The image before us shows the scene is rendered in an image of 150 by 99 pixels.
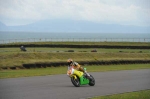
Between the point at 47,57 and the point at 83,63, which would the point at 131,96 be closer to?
the point at 83,63

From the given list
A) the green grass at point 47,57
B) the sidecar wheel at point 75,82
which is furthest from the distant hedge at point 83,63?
the sidecar wheel at point 75,82

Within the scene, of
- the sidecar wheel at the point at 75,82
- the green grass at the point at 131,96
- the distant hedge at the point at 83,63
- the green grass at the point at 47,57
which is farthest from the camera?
the green grass at the point at 47,57

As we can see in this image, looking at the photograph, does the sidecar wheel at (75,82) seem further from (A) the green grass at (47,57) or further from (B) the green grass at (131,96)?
(A) the green grass at (47,57)

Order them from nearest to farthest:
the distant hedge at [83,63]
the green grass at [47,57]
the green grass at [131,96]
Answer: the green grass at [131,96] → the distant hedge at [83,63] → the green grass at [47,57]

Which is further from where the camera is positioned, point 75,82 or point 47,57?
point 47,57

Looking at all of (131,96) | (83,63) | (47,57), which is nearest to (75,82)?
(131,96)

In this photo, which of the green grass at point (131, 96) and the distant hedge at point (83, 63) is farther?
the distant hedge at point (83, 63)

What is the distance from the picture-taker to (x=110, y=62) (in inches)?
1437

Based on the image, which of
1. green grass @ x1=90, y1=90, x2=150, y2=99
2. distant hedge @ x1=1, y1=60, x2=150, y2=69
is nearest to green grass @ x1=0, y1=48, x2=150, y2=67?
distant hedge @ x1=1, y1=60, x2=150, y2=69

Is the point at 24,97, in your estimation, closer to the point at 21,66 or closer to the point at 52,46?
the point at 21,66

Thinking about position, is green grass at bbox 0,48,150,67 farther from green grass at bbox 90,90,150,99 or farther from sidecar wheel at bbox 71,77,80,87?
green grass at bbox 90,90,150,99

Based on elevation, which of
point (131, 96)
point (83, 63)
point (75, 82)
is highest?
point (75, 82)

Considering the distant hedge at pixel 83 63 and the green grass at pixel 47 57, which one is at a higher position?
the green grass at pixel 47 57

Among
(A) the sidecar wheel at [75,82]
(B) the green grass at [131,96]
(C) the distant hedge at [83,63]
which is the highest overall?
(A) the sidecar wheel at [75,82]
